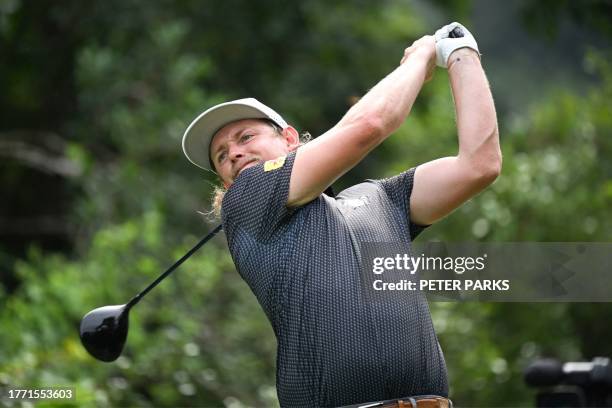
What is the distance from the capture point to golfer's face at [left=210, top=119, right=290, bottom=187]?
3855 mm

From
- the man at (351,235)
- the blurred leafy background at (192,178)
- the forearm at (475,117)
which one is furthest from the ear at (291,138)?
the blurred leafy background at (192,178)

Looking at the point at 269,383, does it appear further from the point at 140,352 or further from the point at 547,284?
the point at 547,284

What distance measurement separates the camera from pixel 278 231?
3.57m

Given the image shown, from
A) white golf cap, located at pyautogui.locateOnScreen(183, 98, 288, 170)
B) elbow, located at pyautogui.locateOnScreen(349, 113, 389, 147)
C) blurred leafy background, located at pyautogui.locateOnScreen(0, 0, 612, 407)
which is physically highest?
blurred leafy background, located at pyautogui.locateOnScreen(0, 0, 612, 407)

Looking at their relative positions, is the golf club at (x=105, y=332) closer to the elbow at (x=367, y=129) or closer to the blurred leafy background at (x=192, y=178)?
the blurred leafy background at (x=192, y=178)

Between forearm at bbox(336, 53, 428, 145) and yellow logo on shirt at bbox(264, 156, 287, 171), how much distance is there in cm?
22

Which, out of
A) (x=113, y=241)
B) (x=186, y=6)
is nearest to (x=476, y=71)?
(x=113, y=241)

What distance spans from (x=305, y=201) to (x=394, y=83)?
1.47ft

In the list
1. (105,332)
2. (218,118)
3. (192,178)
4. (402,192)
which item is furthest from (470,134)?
(192,178)

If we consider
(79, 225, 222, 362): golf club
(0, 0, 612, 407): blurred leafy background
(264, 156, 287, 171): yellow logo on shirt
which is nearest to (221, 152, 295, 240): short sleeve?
(264, 156, 287, 171): yellow logo on shirt

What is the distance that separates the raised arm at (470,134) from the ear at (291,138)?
567mm

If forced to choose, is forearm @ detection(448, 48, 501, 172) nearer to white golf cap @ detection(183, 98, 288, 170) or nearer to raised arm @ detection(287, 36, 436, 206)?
raised arm @ detection(287, 36, 436, 206)

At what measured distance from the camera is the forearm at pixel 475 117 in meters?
3.48

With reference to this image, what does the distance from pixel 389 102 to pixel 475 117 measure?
0.26 meters
